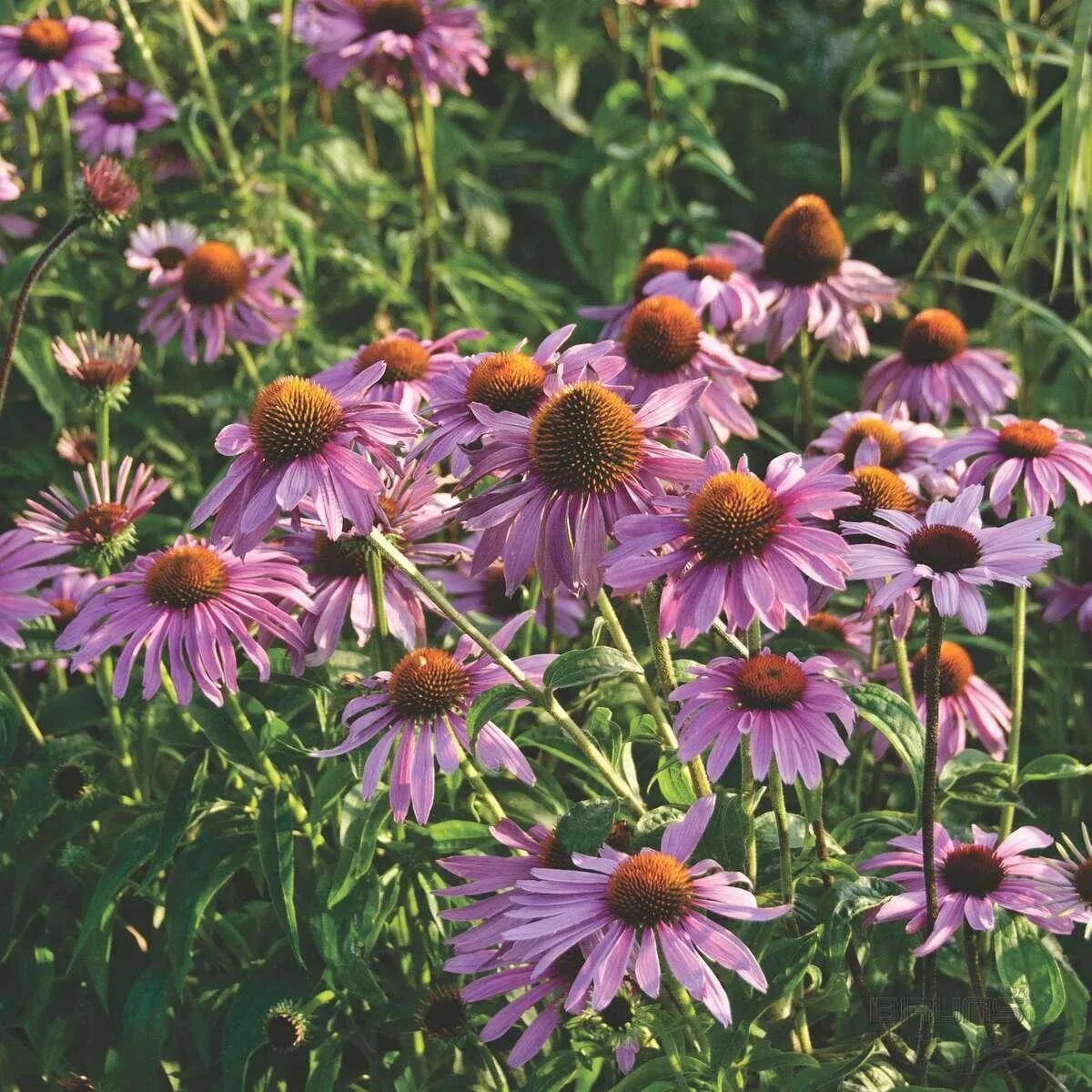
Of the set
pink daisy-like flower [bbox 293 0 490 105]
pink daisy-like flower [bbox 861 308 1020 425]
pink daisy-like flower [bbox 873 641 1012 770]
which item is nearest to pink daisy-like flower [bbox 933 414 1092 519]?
pink daisy-like flower [bbox 873 641 1012 770]

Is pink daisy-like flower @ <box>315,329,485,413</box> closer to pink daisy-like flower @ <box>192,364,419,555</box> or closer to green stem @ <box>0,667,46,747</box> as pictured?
pink daisy-like flower @ <box>192,364,419,555</box>

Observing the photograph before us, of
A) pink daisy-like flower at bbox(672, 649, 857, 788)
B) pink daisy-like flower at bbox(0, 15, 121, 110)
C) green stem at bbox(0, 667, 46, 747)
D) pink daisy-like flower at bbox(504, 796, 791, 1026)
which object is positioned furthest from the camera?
pink daisy-like flower at bbox(0, 15, 121, 110)

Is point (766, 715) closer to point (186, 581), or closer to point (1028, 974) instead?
point (1028, 974)

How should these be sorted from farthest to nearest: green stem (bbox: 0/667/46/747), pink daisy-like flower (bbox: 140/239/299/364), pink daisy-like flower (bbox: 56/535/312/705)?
pink daisy-like flower (bbox: 140/239/299/364) → green stem (bbox: 0/667/46/747) → pink daisy-like flower (bbox: 56/535/312/705)

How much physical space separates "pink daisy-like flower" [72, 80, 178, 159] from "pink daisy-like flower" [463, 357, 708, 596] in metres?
1.72

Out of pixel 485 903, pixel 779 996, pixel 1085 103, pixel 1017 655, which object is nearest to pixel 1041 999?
pixel 779 996

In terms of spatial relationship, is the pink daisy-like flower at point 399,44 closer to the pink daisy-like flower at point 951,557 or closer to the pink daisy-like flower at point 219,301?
the pink daisy-like flower at point 219,301

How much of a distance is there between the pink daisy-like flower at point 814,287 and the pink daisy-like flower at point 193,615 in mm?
940

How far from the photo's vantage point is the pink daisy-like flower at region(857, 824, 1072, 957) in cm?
139

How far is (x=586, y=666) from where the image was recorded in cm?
128

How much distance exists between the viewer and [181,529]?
230 cm

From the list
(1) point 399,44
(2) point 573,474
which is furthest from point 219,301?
(2) point 573,474

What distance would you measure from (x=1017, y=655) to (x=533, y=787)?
0.57 metres

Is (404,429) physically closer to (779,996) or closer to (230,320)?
(779,996)
